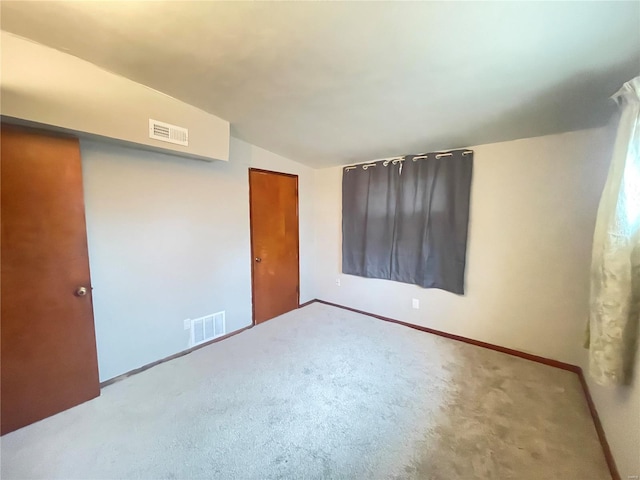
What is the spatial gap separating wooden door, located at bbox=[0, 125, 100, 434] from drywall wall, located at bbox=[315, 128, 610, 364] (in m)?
3.35

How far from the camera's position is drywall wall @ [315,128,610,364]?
2270 millimetres

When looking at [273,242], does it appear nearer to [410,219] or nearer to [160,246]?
[160,246]

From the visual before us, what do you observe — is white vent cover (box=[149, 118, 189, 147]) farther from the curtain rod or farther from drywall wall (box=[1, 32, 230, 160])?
the curtain rod

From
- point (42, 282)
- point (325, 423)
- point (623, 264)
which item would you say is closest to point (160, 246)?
point (42, 282)

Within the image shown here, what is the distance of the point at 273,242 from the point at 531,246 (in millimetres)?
2886

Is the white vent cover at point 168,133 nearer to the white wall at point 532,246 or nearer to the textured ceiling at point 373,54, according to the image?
the textured ceiling at point 373,54

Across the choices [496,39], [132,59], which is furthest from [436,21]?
[132,59]

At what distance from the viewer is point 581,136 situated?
222 cm

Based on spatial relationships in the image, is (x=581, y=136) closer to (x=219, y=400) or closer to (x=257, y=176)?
(x=257, y=176)

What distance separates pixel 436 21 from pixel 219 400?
8.95ft

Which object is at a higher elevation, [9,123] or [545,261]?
[9,123]

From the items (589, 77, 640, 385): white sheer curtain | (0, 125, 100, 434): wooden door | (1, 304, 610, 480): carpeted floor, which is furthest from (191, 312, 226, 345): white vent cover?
(589, 77, 640, 385): white sheer curtain

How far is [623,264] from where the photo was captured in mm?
1252

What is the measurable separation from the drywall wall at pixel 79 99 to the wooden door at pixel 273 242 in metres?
1.19
